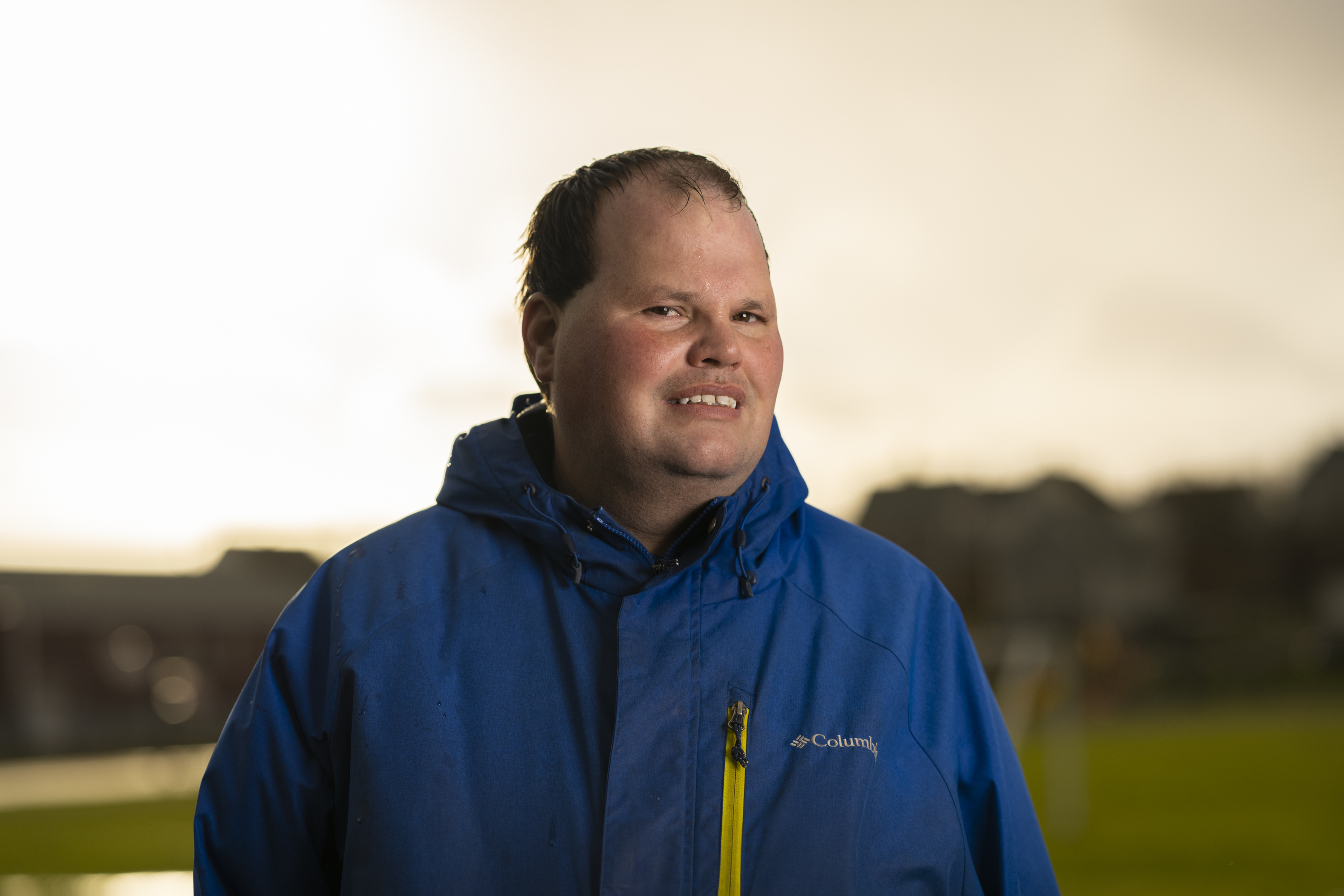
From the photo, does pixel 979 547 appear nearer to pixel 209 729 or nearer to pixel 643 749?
pixel 209 729

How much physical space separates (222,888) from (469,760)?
1.65 ft

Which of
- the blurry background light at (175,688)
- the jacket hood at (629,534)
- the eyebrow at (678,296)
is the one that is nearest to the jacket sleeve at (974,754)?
the jacket hood at (629,534)

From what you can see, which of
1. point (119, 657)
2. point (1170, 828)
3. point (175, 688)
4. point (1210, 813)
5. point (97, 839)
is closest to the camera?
point (97, 839)

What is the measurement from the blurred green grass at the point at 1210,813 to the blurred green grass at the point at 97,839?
11.5 meters

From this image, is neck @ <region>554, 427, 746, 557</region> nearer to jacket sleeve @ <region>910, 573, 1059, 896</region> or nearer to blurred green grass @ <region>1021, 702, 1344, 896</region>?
jacket sleeve @ <region>910, 573, 1059, 896</region>

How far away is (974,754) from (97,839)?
18.4 metres

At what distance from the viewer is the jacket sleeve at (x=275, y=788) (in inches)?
70.2

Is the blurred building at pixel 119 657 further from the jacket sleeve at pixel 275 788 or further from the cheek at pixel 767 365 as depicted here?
the cheek at pixel 767 365

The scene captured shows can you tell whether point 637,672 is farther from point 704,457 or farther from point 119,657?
point 119,657

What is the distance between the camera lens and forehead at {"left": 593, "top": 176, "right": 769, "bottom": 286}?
69.9 inches

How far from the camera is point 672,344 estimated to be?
1.74 m

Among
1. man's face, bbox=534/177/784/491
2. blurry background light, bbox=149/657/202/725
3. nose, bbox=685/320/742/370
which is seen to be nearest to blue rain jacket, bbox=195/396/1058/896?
man's face, bbox=534/177/784/491

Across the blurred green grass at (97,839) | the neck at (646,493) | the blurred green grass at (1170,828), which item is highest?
the neck at (646,493)

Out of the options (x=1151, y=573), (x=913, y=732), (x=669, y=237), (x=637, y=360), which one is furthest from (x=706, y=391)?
(x=1151, y=573)
